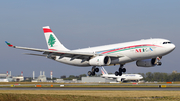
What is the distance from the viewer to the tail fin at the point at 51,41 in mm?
64669

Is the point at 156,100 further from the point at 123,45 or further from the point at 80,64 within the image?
the point at 80,64

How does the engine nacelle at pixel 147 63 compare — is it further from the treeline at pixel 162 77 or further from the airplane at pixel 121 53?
the treeline at pixel 162 77

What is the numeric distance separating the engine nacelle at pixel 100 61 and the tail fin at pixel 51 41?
14440 mm

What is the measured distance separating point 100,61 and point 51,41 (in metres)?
19.6

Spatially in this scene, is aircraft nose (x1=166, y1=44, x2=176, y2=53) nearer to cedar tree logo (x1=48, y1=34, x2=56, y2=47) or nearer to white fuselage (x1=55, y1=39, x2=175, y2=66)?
white fuselage (x1=55, y1=39, x2=175, y2=66)

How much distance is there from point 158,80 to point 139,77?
11155 millimetres

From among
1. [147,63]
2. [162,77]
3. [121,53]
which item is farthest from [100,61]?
[162,77]

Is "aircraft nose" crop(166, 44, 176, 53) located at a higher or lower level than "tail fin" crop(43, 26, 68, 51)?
lower

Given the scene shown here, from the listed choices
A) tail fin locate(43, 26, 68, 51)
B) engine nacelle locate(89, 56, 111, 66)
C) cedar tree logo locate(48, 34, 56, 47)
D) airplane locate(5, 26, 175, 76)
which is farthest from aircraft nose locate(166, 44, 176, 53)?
cedar tree logo locate(48, 34, 56, 47)

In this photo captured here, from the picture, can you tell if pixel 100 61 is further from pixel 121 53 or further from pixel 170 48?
pixel 170 48

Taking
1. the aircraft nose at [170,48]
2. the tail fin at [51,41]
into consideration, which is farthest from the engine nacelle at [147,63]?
the tail fin at [51,41]

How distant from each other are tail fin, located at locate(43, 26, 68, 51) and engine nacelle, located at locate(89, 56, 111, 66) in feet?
47.4

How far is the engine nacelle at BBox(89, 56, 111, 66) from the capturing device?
1991 inches

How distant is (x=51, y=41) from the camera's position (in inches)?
2581
